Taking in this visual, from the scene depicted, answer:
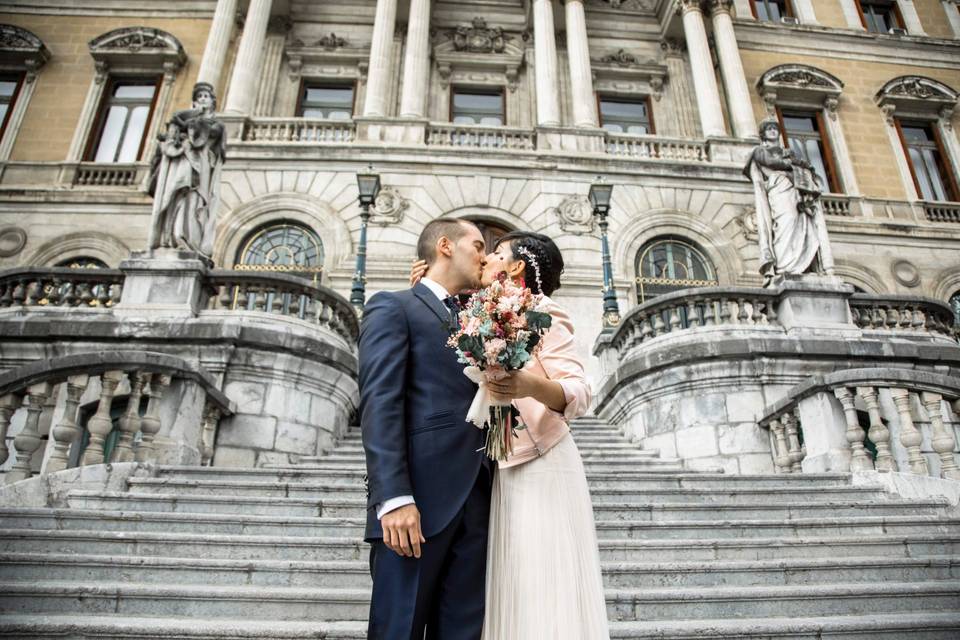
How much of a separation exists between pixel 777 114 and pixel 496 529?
22794 millimetres

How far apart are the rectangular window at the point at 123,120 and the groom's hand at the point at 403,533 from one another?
67.3 feet

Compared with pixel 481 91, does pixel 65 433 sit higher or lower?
lower

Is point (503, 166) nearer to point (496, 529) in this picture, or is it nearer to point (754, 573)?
point (754, 573)

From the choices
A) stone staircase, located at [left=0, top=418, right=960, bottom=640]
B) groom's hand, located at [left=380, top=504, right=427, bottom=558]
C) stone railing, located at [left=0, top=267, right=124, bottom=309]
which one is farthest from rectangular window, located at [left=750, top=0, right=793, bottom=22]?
groom's hand, located at [left=380, top=504, right=427, bottom=558]

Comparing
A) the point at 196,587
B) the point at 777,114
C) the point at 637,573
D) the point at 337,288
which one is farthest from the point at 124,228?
the point at 777,114

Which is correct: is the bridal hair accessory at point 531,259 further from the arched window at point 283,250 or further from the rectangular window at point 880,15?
the rectangular window at point 880,15

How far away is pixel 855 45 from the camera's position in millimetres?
22391

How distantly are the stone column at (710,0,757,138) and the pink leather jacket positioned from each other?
1891cm

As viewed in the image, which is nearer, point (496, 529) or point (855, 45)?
point (496, 529)

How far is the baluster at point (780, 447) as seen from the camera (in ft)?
25.9

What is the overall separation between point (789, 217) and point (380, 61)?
43.1 ft

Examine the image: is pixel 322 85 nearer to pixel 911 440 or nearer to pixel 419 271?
pixel 911 440

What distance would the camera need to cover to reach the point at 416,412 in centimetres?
242

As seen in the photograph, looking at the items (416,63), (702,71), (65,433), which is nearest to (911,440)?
(65,433)
